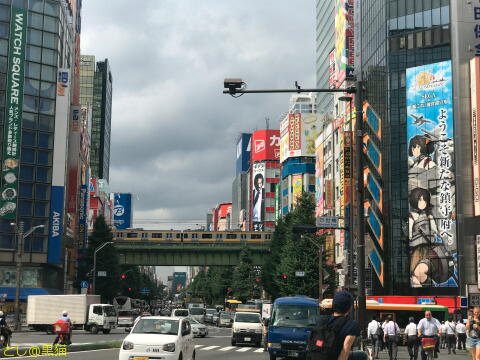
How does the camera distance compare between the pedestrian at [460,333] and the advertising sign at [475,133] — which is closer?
→ the pedestrian at [460,333]

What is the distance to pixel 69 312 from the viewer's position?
169 ft

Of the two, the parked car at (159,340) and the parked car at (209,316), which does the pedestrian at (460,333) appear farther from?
the parked car at (209,316)

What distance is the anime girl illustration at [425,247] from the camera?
6438 cm

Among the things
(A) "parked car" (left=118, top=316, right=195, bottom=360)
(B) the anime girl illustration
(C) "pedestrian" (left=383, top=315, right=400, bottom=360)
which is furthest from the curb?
(B) the anime girl illustration

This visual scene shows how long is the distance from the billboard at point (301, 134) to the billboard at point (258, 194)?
42.2 metres

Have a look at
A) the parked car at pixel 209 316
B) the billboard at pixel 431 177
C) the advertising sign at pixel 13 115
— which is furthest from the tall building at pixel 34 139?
the billboard at pixel 431 177

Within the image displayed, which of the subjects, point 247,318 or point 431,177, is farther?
point 431,177

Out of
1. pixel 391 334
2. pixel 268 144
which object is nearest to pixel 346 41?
pixel 391 334

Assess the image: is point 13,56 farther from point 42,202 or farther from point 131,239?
point 131,239

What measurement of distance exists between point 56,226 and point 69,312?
29385mm

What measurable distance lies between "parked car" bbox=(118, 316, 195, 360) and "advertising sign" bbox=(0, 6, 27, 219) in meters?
62.3

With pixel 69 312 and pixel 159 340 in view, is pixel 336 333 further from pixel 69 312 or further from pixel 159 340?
pixel 69 312

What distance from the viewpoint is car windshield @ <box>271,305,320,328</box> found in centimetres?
2509

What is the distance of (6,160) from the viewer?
77.3m
